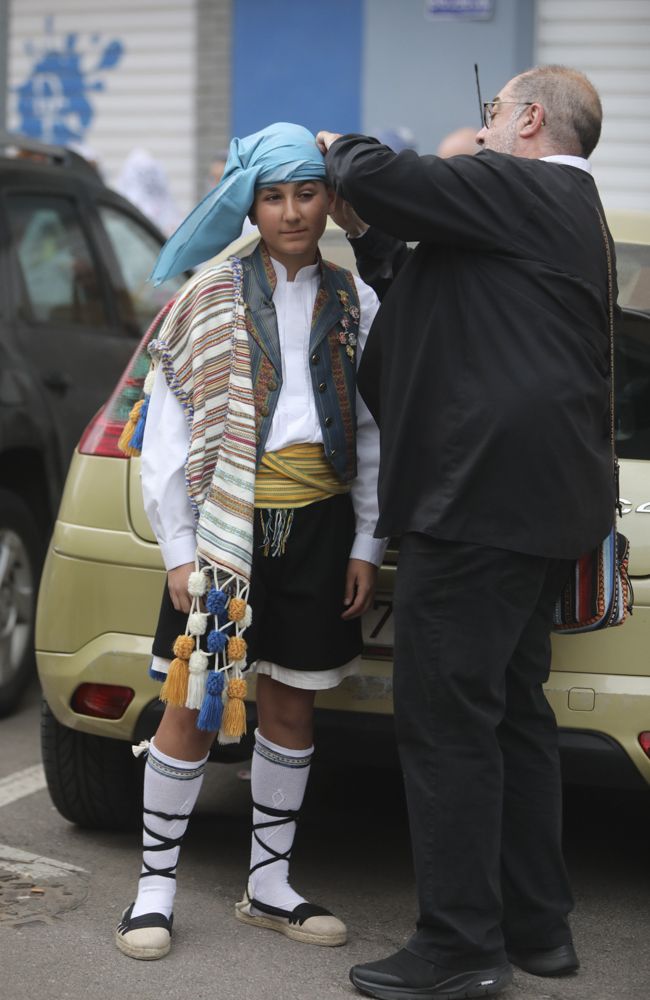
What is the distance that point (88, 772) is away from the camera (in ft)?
12.8

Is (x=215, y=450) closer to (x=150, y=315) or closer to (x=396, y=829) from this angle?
(x=396, y=829)

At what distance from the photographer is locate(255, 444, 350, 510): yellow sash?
3.25 metres

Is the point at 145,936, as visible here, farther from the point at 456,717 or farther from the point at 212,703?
the point at 456,717

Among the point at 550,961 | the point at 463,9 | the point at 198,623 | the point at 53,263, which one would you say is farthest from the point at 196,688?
the point at 463,9

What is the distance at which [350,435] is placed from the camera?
3.31 meters

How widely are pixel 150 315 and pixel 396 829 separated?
2918mm

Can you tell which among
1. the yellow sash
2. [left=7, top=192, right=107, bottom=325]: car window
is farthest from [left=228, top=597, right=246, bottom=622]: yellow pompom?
[left=7, top=192, right=107, bottom=325]: car window

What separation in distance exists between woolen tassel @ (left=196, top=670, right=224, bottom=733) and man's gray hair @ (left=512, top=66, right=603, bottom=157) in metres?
1.30

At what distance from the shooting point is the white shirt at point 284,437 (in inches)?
127

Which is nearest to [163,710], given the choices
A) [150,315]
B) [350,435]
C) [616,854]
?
[350,435]

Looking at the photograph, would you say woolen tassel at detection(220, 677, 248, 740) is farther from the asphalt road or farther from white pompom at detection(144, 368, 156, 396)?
white pompom at detection(144, 368, 156, 396)

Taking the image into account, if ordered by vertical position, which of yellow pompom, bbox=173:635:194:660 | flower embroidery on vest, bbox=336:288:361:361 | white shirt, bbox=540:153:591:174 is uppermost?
white shirt, bbox=540:153:591:174

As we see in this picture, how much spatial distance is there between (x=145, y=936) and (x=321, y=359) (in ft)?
4.28

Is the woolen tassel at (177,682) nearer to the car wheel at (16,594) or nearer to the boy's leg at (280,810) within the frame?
the boy's leg at (280,810)
